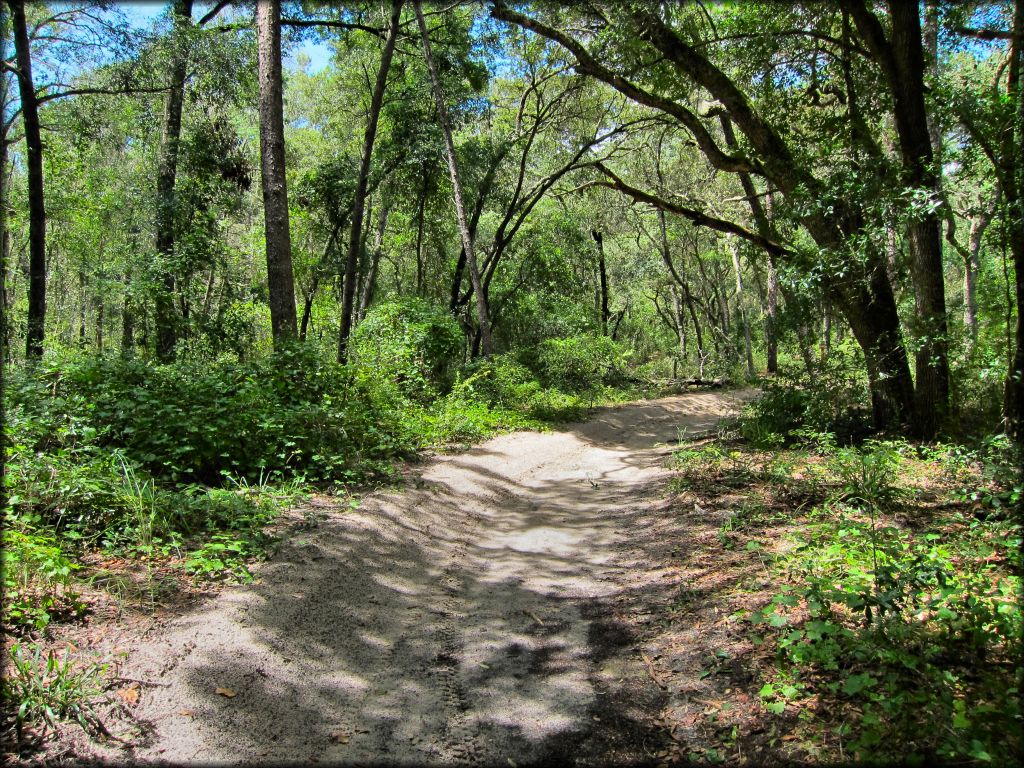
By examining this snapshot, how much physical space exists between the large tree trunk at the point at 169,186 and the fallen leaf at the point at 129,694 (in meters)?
10.6

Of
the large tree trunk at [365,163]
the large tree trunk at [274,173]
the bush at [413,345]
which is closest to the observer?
the large tree trunk at [274,173]

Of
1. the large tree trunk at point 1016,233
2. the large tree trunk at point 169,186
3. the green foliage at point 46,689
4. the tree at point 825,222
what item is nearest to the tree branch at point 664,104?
the tree at point 825,222

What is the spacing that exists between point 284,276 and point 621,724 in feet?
28.3

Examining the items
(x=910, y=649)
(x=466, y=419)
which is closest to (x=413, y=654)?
(x=910, y=649)

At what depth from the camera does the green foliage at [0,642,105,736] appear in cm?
250

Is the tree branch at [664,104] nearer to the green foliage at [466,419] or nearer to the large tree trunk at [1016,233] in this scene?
the large tree trunk at [1016,233]

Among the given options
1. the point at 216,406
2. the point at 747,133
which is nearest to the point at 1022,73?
the point at 747,133

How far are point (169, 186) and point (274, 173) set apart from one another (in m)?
7.83

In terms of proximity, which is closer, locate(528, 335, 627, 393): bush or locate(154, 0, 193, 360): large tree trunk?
locate(154, 0, 193, 360): large tree trunk

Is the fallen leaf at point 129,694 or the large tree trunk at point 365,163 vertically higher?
the large tree trunk at point 365,163

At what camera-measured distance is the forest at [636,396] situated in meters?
2.87

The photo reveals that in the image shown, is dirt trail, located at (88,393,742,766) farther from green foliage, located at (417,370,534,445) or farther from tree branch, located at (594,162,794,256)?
tree branch, located at (594,162,794,256)

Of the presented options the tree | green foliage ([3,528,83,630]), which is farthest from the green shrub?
the tree

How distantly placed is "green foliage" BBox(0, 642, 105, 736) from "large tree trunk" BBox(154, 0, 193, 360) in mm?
10518
